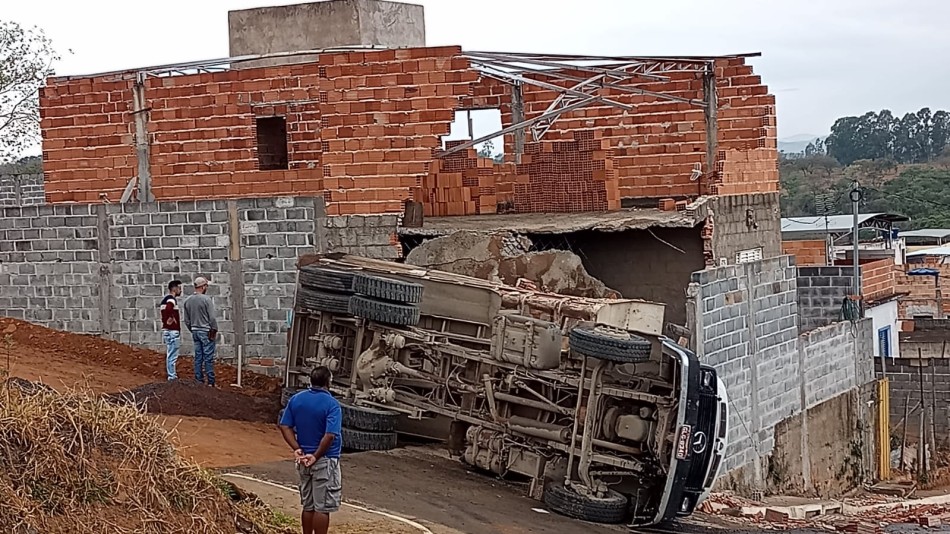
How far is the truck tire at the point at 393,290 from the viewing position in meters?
12.7

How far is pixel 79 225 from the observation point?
17.7m

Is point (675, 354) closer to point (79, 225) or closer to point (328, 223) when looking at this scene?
point (328, 223)

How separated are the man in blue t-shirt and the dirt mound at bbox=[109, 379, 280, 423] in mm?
5752

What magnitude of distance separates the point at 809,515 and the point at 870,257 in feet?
75.2

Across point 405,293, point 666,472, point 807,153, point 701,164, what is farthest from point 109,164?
point 807,153

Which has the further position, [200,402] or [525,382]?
[200,402]

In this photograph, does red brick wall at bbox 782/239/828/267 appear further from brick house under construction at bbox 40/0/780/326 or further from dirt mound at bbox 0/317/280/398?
dirt mound at bbox 0/317/280/398

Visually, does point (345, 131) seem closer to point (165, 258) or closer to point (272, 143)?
point (165, 258)

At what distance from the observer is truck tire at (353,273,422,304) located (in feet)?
41.5

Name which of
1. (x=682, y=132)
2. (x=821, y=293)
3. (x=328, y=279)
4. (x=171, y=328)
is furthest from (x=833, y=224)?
(x=328, y=279)

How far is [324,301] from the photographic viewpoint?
522 inches

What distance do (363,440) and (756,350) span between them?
15.9 feet

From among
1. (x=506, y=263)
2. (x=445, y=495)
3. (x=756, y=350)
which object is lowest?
(x=445, y=495)

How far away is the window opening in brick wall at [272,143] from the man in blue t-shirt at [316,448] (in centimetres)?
1074
